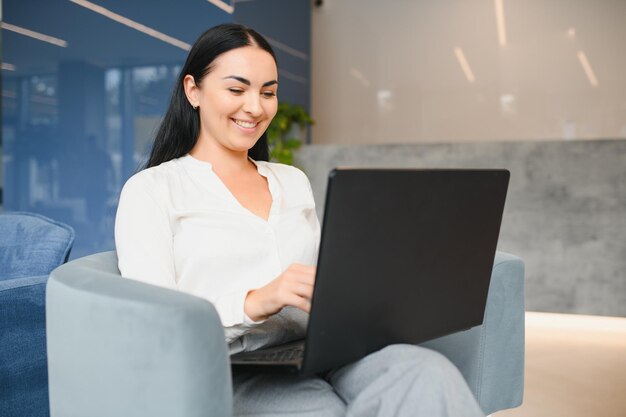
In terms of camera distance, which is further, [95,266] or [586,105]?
[586,105]

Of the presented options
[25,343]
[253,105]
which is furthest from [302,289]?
[25,343]

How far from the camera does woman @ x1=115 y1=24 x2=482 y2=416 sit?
1099 millimetres

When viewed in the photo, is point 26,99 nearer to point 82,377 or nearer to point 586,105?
point 82,377


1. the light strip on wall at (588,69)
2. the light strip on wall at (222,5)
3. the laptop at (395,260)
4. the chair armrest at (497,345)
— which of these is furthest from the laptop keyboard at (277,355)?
the light strip on wall at (588,69)

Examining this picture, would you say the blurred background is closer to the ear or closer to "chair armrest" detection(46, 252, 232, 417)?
the ear

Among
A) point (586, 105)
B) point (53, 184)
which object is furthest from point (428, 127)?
point (53, 184)

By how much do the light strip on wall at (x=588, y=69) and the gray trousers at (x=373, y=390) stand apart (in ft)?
19.5

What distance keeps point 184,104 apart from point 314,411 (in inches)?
33.1

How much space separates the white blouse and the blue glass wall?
7.62 ft

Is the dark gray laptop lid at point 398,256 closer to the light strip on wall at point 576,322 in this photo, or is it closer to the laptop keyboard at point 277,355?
the laptop keyboard at point 277,355

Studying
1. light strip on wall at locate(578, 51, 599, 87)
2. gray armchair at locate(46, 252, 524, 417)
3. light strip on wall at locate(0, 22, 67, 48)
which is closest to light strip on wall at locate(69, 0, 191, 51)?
light strip on wall at locate(0, 22, 67, 48)

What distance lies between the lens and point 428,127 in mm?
6957

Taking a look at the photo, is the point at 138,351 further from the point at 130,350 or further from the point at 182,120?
the point at 182,120

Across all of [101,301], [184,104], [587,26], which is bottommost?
[101,301]
